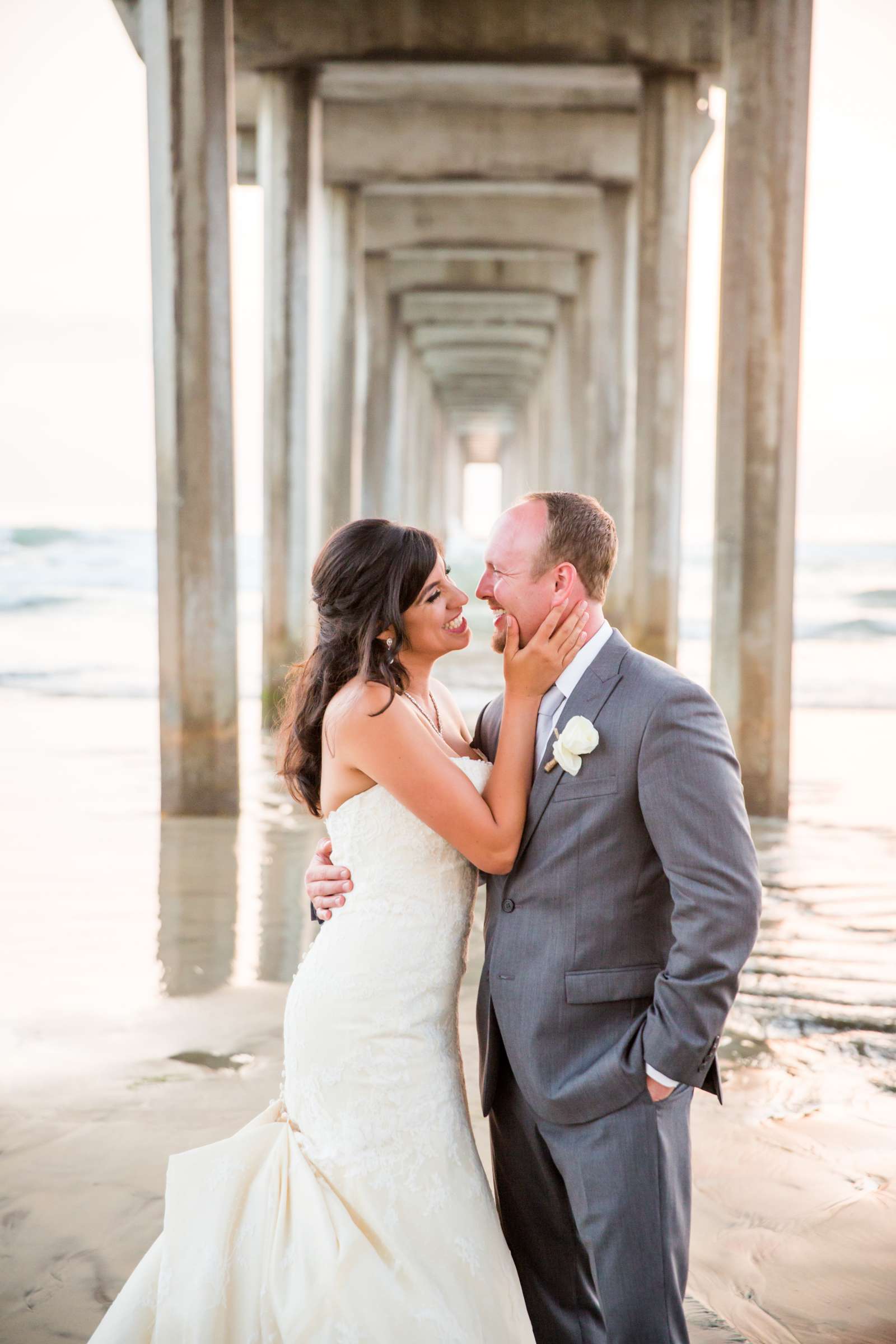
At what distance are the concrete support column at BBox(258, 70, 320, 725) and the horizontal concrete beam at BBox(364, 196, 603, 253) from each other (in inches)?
295

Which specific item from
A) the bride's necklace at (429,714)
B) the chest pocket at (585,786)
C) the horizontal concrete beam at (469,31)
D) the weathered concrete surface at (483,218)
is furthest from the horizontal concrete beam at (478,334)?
the chest pocket at (585,786)

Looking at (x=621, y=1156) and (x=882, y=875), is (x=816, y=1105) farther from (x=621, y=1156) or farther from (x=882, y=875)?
(x=882, y=875)

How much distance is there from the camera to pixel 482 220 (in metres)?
20.9

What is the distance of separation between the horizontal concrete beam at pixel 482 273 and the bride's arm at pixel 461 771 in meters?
22.8

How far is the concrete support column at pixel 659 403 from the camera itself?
1526 centimetres

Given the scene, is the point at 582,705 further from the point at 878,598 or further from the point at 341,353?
the point at 878,598

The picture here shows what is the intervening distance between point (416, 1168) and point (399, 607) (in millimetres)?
1129

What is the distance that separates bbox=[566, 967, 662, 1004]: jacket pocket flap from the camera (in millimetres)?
2344

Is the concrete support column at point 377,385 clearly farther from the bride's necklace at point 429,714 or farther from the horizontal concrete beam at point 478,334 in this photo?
the bride's necklace at point 429,714

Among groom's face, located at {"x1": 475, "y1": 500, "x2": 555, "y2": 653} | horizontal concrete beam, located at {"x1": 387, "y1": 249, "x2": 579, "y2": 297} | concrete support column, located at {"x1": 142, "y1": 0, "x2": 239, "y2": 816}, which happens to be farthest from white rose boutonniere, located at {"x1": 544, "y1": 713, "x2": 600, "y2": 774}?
horizontal concrete beam, located at {"x1": 387, "y1": 249, "x2": 579, "y2": 297}

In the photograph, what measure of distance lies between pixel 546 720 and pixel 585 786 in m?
0.22

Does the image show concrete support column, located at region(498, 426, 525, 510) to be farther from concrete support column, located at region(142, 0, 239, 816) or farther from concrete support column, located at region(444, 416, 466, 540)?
concrete support column, located at region(142, 0, 239, 816)

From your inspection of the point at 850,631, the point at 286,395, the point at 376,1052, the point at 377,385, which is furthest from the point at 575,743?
the point at 850,631

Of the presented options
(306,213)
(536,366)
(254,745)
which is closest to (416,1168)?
(254,745)
